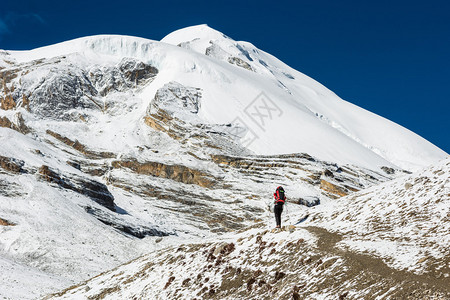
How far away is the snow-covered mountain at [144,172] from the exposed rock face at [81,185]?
11.2 inches

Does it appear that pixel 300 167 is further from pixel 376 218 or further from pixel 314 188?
pixel 376 218

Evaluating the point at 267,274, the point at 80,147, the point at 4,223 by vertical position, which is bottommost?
the point at 267,274

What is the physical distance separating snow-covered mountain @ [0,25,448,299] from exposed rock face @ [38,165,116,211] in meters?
0.28

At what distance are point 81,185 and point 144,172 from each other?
4655 cm

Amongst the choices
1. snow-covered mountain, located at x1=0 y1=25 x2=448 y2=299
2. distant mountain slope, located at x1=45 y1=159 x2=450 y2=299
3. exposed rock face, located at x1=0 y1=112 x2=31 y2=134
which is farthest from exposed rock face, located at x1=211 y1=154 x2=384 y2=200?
distant mountain slope, located at x1=45 y1=159 x2=450 y2=299

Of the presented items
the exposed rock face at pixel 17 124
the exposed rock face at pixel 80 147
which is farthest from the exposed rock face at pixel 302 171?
the exposed rock face at pixel 17 124

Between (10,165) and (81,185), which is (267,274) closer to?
(10,165)

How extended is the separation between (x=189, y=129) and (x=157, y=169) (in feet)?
102

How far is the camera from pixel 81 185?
98500 mm

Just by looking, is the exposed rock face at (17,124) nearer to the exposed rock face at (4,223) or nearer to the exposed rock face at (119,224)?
the exposed rock face at (119,224)

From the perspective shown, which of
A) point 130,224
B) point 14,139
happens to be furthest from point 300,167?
point 14,139

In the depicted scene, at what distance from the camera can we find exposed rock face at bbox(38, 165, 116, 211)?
92500 millimetres

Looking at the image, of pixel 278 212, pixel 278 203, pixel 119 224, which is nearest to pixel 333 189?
pixel 119 224

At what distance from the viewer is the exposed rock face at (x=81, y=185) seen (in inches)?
3642
